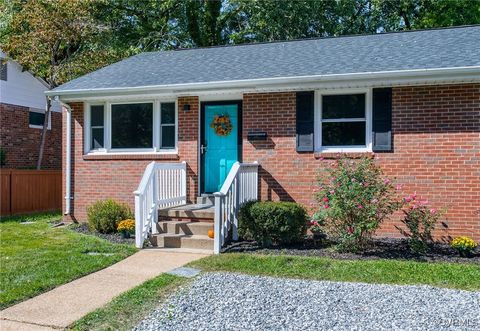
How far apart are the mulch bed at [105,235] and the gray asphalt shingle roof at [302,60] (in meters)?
3.03

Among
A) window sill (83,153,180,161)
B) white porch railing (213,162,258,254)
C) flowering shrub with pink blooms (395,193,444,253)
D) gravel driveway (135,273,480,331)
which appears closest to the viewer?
gravel driveway (135,273,480,331)

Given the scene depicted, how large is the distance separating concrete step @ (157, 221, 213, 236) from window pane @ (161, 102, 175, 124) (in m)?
2.50

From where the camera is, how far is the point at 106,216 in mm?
9125

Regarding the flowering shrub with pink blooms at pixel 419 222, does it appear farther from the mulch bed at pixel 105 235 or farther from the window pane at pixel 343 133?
the mulch bed at pixel 105 235

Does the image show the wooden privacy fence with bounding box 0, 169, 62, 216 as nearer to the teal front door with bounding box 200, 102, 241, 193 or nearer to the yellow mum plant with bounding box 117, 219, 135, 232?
the yellow mum plant with bounding box 117, 219, 135, 232

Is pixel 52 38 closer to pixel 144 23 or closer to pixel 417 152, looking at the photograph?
pixel 144 23

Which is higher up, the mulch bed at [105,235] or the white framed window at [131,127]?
the white framed window at [131,127]

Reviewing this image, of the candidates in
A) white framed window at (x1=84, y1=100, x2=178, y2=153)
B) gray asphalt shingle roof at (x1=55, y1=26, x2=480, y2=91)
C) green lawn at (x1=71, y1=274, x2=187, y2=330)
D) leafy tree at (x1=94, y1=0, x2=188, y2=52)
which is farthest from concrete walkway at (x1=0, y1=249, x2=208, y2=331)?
leafy tree at (x1=94, y1=0, x2=188, y2=52)

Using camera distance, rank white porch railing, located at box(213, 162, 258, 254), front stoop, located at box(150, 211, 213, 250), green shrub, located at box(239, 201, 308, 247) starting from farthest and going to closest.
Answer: front stoop, located at box(150, 211, 213, 250) < green shrub, located at box(239, 201, 308, 247) < white porch railing, located at box(213, 162, 258, 254)

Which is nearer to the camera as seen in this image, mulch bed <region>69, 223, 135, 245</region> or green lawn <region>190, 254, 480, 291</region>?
green lawn <region>190, 254, 480, 291</region>

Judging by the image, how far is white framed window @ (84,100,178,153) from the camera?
9.85 m

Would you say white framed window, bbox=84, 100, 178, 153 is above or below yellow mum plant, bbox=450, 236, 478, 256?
above

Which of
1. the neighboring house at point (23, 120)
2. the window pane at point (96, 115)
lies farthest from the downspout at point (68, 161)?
the neighboring house at point (23, 120)

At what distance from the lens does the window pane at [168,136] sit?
984 centimetres
